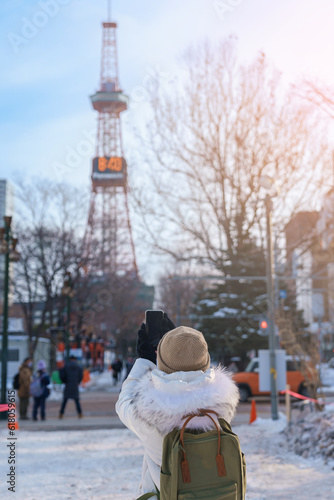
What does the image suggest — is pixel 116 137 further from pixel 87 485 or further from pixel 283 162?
pixel 87 485

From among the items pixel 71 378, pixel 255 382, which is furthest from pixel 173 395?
pixel 255 382

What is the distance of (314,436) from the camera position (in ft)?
31.5

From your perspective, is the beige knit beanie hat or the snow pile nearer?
the beige knit beanie hat

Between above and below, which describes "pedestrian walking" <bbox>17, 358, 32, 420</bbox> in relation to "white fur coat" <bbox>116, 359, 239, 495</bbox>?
below

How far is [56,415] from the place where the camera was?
16.7 meters

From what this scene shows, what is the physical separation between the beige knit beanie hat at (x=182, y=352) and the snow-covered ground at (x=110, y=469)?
4544 mm

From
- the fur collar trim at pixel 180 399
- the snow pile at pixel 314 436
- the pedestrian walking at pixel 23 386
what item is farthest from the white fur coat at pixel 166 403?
the pedestrian walking at pixel 23 386

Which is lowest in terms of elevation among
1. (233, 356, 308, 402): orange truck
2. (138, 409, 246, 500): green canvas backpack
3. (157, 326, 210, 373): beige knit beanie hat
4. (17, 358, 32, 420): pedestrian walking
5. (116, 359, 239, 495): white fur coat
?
(233, 356, 308, 402): orange truck

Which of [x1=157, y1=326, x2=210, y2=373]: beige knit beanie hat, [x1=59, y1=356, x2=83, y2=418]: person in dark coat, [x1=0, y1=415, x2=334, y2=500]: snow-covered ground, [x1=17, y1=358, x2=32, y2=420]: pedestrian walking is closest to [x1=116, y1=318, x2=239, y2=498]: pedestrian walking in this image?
[x1=157, y1=326, x2=210, y2=373]: beige knit beanie hat

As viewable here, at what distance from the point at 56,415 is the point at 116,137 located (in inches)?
2590

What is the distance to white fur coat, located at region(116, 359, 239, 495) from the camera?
2523mm

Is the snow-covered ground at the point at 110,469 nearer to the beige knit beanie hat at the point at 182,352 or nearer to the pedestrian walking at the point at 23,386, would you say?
the pedestrian walking at the point at 23,386

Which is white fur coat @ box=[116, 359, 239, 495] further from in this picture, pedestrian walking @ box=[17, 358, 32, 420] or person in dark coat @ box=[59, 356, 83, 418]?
pedestrian walking @ box=[17, 358, 32, 420]

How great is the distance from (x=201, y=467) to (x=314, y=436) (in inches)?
307
